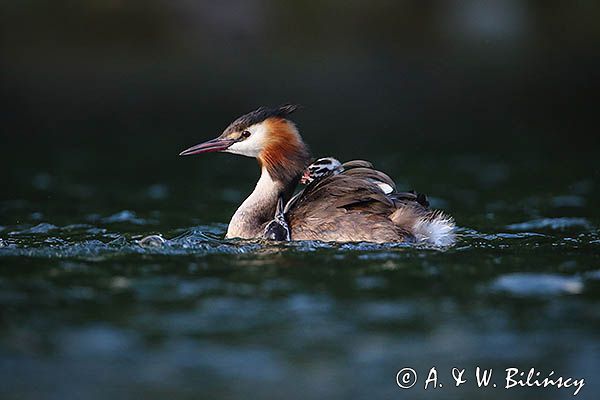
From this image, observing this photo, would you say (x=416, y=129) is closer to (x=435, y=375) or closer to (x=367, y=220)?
(x=367, y=220)

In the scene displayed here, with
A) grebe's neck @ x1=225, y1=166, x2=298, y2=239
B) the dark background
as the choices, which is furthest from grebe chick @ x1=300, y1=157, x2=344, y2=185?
the dark background

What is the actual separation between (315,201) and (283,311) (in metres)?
2.11

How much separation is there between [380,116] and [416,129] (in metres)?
1.57

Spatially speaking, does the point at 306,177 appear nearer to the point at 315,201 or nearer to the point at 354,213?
the point at 315,201

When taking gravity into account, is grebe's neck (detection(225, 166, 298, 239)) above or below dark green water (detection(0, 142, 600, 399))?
above

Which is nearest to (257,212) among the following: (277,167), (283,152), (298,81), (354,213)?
(277,167)

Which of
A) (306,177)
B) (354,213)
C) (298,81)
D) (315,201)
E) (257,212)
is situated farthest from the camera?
(298,81)

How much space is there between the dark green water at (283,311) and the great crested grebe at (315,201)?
183 millimetres

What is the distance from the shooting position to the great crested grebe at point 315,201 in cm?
798

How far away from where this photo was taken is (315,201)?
8.16 meters

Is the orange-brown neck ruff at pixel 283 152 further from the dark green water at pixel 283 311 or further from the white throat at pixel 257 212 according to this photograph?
the dark green water at pixel 283 311

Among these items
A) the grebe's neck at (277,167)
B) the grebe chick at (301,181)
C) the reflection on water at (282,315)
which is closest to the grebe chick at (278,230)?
the grebe chick at (301,181)

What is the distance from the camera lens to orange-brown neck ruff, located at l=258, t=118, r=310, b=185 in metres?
8.89

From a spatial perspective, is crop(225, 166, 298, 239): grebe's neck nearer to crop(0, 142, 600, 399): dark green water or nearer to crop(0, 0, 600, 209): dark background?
crop(0, 142, 600, 399): dark green water
